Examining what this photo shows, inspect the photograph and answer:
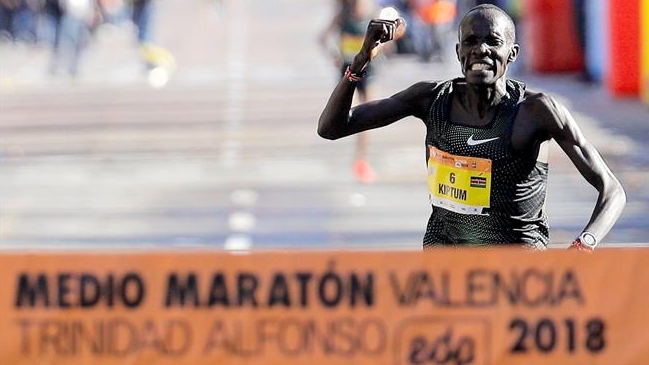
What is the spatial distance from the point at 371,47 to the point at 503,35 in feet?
1.47

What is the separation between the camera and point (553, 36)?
80.2 ft

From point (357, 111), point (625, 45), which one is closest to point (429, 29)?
point (625, 45)

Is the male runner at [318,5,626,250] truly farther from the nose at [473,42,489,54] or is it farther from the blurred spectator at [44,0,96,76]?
the blurred spectator at [44,0,96,76]

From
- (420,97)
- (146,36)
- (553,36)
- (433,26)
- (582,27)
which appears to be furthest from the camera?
(433,26)

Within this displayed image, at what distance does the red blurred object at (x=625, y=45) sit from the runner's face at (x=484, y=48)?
15.0 m

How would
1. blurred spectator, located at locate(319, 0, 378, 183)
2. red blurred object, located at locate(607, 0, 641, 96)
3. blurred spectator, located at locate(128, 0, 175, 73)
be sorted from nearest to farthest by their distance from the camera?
1. blurred spectator, located at locate(319, 0, 378, 183)
2. red blurred object, located at locate(607, 0, 641, 96)
3. blurred spectator, located at locate(128, 0, 175, 73)

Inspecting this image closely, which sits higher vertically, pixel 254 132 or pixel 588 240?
pixel 588 240

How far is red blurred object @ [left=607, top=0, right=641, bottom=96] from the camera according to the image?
20.1 m

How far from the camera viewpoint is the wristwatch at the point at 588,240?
5172 millimetres

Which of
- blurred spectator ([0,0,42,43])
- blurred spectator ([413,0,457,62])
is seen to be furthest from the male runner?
blurred spectator ([0,0,42,43])

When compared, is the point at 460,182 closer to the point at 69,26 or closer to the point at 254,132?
the point at 254,132

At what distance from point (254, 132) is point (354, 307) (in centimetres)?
1411

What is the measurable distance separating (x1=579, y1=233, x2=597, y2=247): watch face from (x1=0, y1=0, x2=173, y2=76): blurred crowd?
20.7 m

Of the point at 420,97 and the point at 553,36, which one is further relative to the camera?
the point at 553,36
